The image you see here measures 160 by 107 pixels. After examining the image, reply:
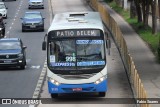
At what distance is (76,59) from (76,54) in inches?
8.2

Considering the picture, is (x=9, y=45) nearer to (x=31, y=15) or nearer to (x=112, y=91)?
(x=112, y=91)

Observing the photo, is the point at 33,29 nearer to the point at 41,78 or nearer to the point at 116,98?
the point at 41,78

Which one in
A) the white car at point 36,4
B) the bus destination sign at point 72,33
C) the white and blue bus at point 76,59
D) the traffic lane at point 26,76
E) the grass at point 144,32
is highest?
the bus destination sign at point 72,33

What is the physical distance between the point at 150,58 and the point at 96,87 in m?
12.2

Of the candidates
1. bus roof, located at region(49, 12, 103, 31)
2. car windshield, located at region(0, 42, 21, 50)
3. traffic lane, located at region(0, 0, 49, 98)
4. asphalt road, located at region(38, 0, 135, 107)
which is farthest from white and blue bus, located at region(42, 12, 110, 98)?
car windshield, located at region(0, 42, 21, 50)

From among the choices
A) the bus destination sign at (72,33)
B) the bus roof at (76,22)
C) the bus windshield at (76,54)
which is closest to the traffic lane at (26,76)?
the bus windshield at (76,54)

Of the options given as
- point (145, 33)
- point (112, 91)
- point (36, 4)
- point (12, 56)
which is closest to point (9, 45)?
point (12, 56)

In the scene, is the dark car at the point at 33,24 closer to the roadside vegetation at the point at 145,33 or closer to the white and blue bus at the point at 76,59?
the roadside vegetation at the point at 145,33

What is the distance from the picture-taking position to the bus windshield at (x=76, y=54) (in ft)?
76.8

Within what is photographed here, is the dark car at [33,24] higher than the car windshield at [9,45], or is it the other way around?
the car windshield at [9,45]

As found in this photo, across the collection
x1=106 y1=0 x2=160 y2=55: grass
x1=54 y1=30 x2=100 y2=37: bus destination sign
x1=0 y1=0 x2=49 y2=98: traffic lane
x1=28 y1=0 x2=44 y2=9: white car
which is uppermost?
x1=54 y1=30 x2=100 y2=37: bus destination sign

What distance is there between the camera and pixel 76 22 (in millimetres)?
24781

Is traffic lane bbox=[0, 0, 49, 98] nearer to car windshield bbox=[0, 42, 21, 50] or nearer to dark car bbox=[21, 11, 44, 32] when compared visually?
car windshield bbox=[0, 42, 21, 50]

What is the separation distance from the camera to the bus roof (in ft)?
78.5
